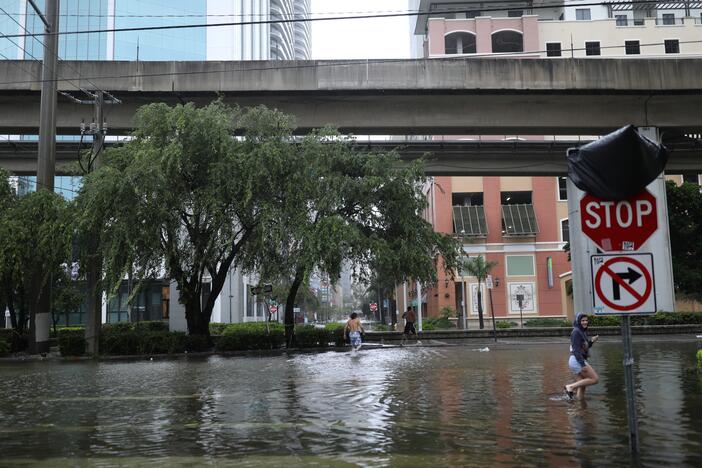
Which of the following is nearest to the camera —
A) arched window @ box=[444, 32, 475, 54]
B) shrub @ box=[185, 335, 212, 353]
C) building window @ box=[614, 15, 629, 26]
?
shrub @ box=[185, 335, 212, 353]

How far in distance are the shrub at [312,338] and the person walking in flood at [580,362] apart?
57.7 ft

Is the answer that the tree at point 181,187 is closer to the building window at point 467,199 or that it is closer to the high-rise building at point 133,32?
the building window at point 467,199

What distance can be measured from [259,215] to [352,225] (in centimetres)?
360

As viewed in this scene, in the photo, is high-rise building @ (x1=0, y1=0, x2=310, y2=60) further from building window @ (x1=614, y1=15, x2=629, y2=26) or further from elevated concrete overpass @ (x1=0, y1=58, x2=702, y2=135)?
elevated concrete overpass @ (x1=0, y1=58, x2=702, y2=135)

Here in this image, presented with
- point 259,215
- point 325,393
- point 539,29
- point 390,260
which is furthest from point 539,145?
point 539,29

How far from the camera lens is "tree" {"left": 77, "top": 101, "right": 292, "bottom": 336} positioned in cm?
2206

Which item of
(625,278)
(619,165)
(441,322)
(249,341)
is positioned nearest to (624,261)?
(625,278)

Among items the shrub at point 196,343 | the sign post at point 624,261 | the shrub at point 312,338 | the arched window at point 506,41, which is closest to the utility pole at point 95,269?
the shrub at point 196,343

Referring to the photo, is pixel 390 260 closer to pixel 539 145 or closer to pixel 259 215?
pixel 259 215

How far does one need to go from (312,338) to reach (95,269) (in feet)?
31.0

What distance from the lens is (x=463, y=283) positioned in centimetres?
5369

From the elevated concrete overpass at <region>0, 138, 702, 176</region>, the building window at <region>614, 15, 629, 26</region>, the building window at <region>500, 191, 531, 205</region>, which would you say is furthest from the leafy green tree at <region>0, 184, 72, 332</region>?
the building window at <region>614, 15, 629, 26</region>

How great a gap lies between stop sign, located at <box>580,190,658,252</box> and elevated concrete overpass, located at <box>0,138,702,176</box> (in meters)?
25.0

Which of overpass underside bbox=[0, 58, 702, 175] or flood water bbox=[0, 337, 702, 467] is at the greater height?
overpass underside bbox=[0, 58, 702, 175]
